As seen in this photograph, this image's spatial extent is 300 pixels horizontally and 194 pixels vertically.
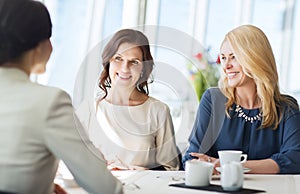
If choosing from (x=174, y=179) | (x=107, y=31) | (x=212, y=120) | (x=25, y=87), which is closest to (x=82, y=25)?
(x=107, y=31)

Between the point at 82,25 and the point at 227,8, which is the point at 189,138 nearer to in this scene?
the point at 82,25

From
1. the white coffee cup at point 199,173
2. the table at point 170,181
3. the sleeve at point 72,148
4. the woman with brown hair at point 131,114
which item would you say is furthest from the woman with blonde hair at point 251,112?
the sleeve at point 72,148

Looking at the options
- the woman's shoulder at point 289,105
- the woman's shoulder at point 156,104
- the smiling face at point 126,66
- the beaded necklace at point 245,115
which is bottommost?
the beaded necklace at point 245,115

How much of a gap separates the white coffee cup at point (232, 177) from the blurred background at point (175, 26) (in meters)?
0.48

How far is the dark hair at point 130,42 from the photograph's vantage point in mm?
2081

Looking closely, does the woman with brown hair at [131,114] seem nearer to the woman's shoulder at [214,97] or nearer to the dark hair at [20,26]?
the woman's shoulder at [214,97]

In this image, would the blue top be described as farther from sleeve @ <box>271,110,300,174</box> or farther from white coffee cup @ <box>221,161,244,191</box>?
white coffee cup @ <box>221,161,244,191</box>

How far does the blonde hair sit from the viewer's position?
2297 mm

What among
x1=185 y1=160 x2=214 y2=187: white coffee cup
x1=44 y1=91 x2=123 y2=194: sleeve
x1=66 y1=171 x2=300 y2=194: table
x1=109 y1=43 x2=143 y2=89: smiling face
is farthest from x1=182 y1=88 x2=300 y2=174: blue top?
x1=44 y1=91 x2=123 y2=194: sleeve

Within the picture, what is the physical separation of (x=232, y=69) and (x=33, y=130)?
55.0 inches

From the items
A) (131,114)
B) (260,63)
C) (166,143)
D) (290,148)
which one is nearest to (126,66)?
(131,114)

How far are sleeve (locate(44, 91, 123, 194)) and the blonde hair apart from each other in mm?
1288

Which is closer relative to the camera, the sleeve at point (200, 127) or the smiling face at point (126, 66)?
the smiling face at point (126, 66)

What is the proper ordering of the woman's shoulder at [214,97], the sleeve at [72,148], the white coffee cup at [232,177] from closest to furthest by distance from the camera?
the sleeve at [72,148] → the white coffee cup at [232,177] → the woman's shoulder at [214,97]
